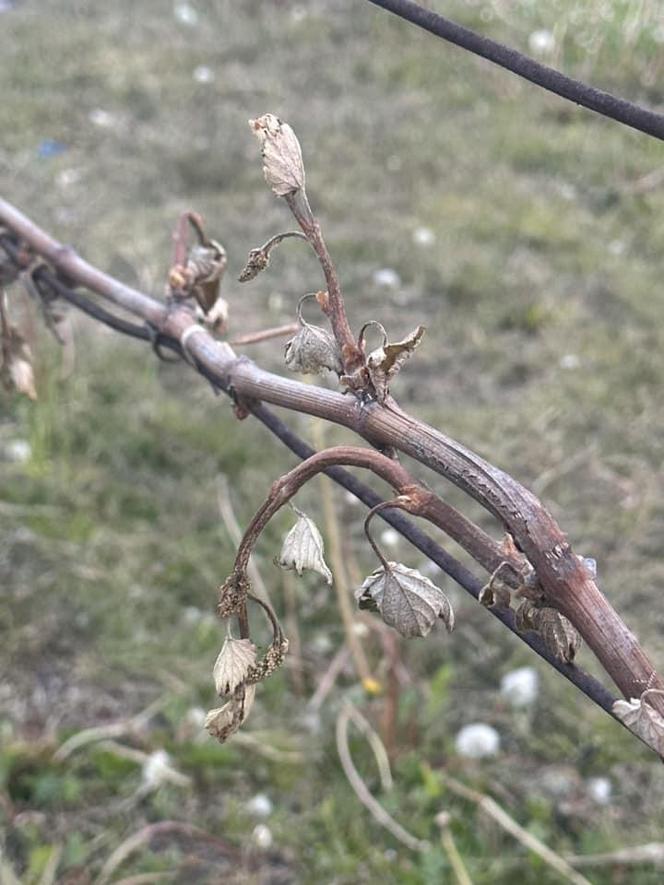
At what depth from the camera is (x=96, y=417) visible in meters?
2.12

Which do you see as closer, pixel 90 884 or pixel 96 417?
pixel 90 884

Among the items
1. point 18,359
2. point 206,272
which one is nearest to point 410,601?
point 206,272

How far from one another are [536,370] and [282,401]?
1.96m

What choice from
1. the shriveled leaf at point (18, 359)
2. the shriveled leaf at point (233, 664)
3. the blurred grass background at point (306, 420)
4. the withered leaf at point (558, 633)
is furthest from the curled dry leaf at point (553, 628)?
the blurred grass background at point (306, 420)

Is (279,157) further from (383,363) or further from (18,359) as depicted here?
(18,359)

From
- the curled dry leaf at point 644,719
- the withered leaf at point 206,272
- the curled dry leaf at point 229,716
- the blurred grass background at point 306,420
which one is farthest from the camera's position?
the blurred grass background at point 306,420

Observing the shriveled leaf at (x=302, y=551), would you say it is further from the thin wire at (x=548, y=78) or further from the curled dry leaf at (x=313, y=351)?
the thin wire at (x=548, y=78)

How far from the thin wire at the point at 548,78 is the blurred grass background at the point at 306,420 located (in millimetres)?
1166

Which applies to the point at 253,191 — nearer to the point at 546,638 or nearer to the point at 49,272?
the point at 49,272

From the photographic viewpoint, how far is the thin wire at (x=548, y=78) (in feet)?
→ 1.13

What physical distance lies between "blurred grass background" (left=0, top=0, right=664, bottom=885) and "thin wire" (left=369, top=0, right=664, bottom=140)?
117 cm

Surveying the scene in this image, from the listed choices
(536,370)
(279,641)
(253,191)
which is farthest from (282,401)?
(253,191)

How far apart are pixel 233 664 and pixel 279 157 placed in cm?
20

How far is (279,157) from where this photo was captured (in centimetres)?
41
